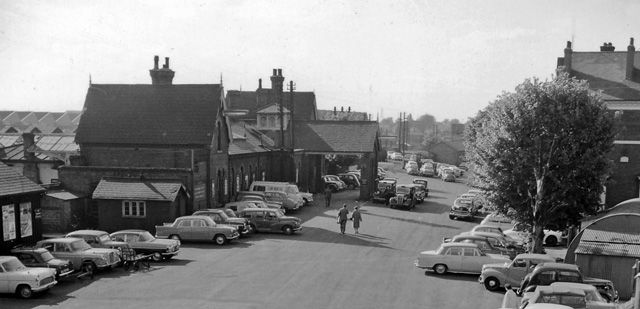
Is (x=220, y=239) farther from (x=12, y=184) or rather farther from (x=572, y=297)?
(x=572, y=297)

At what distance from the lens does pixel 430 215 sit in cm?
4503

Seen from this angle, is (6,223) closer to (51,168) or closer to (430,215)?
(51,168)

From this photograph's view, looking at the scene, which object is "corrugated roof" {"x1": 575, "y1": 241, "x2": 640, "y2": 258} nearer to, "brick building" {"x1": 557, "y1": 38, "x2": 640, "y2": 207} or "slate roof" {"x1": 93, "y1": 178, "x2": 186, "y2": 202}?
"brick building" {"x1": 557, "y1": 38, "x2": 640, "y2": 207}

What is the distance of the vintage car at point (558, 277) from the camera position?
19.9 metres

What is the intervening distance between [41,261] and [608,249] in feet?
73.2

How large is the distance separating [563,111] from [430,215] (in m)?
20.4

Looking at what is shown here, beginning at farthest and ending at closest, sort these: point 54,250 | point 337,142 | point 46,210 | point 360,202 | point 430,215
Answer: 1. point 337,142
2. point 360,202
3. point 430,215
4. point 46,210
5. point 54,250

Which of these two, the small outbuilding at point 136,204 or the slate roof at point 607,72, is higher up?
the slate roof at point 607,72

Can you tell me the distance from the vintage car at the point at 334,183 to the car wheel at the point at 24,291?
134 feet

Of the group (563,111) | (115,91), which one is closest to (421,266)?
(563,111)

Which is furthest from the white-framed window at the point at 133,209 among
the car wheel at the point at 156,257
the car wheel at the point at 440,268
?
the car wheel at the point at 440,268

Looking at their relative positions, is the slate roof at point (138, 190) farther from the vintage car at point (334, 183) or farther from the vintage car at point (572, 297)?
the vintage car at point (334, 183)

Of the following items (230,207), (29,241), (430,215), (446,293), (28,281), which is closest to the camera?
(28,281)

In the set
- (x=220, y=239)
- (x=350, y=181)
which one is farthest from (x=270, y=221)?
(x=350, y=181)
